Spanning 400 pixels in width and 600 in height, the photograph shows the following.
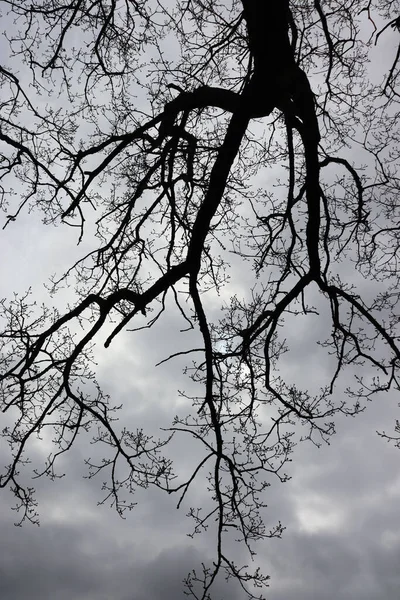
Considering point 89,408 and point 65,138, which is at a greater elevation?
point 65,138

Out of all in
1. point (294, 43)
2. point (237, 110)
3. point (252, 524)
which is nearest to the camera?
point (237, 110)

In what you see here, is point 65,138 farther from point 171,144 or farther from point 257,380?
point 257,380

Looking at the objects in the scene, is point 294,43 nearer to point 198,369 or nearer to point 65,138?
point 65,138

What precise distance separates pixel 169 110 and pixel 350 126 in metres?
2.37

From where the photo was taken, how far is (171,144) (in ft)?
21.5

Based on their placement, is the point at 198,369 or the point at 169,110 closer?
the point at 169,110

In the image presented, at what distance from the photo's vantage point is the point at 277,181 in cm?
675

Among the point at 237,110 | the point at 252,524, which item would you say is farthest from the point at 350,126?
the point at 252,524

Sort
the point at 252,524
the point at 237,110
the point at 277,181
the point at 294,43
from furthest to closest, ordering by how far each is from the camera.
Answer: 1. the point at 277,181
2. the point at 252,524
3. the point at 294,43
4. the point at 237,110

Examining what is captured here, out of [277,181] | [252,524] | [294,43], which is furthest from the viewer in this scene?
[277,181]

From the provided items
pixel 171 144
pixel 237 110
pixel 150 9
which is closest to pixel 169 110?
pixel 171 144

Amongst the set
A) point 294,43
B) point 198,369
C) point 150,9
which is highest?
point 150,9

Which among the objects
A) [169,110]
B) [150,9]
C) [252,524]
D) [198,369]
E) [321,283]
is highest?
[150,9]

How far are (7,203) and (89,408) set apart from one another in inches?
122
